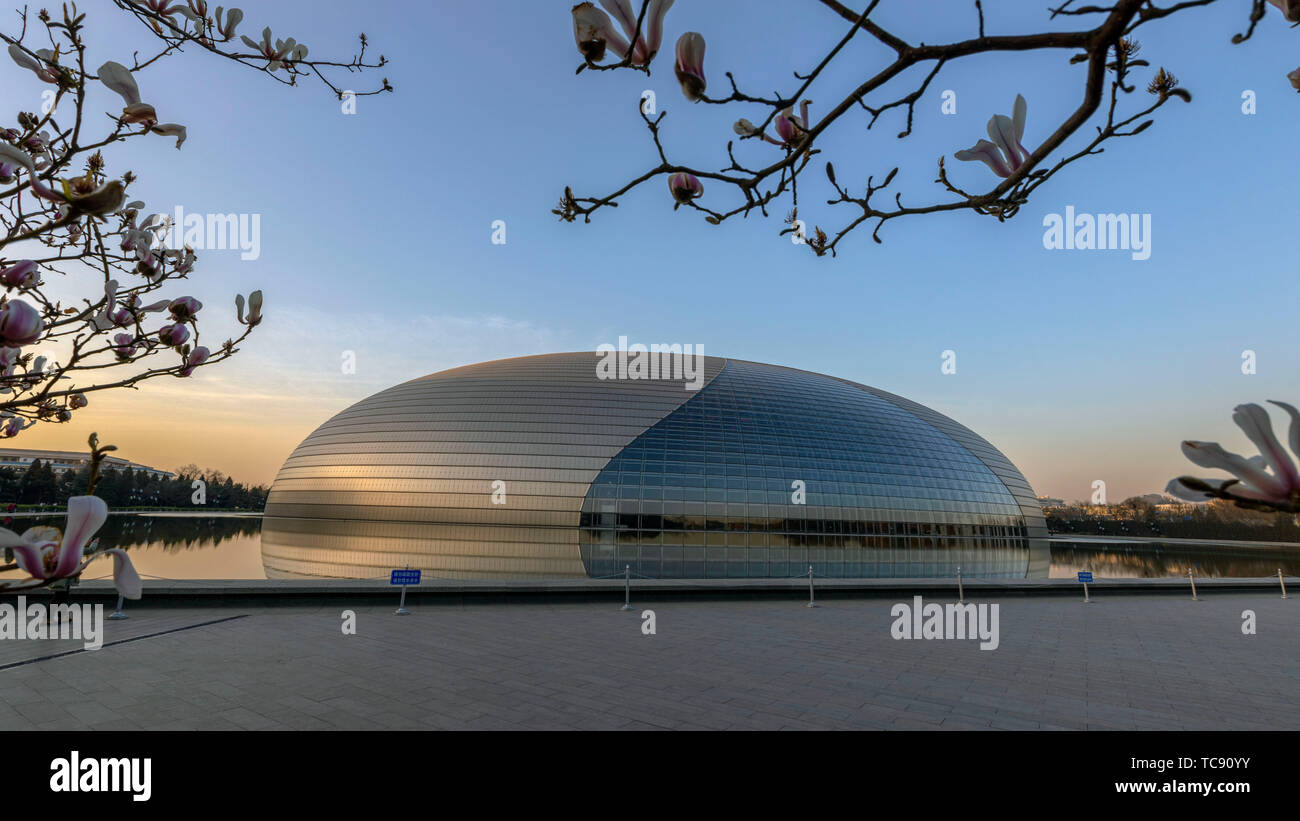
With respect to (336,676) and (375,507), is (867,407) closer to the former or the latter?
(375,507)

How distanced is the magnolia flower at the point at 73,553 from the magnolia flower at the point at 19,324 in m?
0.49

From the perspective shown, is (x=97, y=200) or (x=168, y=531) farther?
(x=168, y=531)

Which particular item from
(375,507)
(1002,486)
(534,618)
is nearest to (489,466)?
(375,507)

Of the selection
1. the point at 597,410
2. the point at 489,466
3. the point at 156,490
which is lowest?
the point at 156,490

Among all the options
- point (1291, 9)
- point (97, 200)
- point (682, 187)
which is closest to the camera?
point (97, 200)

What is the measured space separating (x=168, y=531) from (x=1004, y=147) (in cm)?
6376

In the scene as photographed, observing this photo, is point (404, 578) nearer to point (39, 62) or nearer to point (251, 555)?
point (39, 62)

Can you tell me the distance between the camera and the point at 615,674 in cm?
851

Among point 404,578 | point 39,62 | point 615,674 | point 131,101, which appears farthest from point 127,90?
point 404,578

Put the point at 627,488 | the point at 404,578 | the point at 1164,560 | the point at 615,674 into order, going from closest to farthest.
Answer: the point at 615,674, the point at 404,578, the point at 627,488, the point at 1164,560

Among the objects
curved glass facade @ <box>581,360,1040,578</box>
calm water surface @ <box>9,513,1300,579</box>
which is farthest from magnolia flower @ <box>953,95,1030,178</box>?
calm water surface @ <box>9,513,1300,579</box>

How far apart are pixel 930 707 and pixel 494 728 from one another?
5100mm

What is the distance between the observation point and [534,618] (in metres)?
12.9
